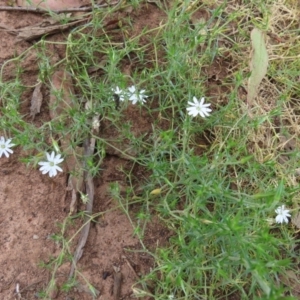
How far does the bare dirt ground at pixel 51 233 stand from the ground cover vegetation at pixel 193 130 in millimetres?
64

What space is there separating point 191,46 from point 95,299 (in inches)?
52.9

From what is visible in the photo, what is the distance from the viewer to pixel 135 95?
8.85 feet

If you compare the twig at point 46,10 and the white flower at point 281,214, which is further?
the twig at point 46,10

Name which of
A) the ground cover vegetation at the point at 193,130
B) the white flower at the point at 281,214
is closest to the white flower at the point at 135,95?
the ground cover vegetation at the point at 193,130

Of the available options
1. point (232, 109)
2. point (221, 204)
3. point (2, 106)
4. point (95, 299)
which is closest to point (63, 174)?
point (2, 106)

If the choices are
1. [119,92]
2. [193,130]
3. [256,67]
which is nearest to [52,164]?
[119,92]

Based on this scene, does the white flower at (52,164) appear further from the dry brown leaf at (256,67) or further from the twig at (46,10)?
the dry brown leaf at (256,67)

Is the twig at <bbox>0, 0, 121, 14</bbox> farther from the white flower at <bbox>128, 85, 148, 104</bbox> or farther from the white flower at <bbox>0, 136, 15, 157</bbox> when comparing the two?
the white flower at <bbox>0, 136, 15, 157</bbox>

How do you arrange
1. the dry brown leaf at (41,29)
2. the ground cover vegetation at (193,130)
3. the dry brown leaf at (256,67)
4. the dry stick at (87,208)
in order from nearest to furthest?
the ground cover vegetation at (193,130) → the dry stick at (87,208) → the dry brown leaf at (41,29) → the dry brown leaf at (256,67)

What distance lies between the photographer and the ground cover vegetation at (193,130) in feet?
8.03

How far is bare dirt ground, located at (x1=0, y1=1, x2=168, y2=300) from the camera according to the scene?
2.53 m

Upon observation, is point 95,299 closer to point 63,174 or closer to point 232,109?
point 63,174

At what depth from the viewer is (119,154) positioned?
9.12ft

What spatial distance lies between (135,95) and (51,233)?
0.82 metres
